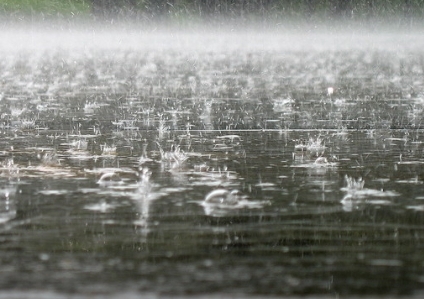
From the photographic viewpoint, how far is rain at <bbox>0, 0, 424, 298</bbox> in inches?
281

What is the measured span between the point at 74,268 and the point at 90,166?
17.7 ft

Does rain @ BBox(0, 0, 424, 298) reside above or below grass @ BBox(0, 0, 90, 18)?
below

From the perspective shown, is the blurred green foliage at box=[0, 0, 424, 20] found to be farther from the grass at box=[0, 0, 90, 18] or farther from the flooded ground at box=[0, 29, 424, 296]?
the flooded ground at box=[0, 29, 424, 296]

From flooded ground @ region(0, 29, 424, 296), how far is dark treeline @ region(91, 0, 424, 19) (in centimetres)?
6541

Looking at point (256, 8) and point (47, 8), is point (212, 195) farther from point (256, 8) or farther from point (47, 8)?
point (256, 8)

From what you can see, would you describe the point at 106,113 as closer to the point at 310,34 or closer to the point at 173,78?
the point at 173,78

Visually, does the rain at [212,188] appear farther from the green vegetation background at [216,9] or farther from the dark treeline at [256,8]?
the dark treeline at [256,8]

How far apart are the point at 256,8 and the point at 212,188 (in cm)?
8309

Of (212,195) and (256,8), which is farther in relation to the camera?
(256,8)

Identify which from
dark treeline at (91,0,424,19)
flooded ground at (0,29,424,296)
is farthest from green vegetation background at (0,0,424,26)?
flooded ground at (0,29,424,296)

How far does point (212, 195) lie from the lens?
1002 cm

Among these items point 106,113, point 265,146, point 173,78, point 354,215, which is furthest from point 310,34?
point 354,215

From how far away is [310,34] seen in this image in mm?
86688

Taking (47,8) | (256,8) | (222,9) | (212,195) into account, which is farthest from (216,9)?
(212,195)
